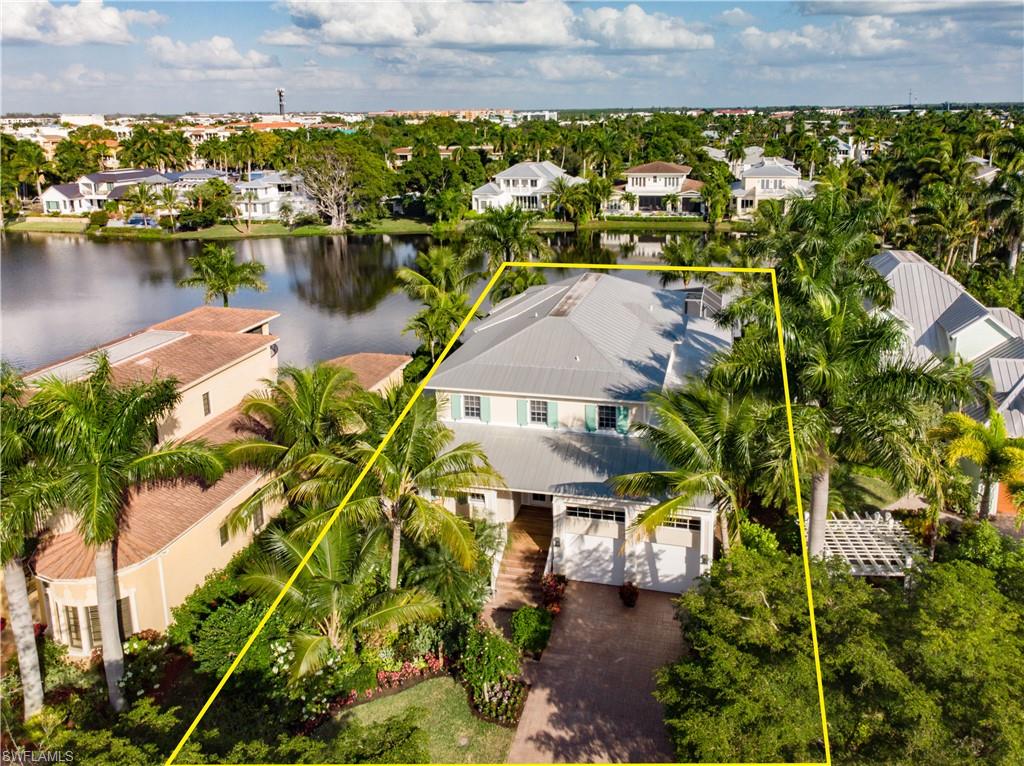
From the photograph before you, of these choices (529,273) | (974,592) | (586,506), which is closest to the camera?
(974,592)

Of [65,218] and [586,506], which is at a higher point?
[65,218]

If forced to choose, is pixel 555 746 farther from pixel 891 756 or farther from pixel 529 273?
pixel 529 273

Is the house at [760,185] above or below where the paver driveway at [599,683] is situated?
above

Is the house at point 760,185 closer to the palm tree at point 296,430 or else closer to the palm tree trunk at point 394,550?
the palm tree at point 296,430

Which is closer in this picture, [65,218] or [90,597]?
[90,597]

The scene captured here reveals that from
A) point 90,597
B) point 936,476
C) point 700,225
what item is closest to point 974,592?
point 936,476

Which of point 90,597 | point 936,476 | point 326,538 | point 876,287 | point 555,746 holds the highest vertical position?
point 876,287

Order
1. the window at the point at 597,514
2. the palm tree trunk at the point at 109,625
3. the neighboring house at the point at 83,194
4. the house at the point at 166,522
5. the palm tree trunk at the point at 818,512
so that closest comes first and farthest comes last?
the palm tree trunk at the point at 109,625
the palm tree trunk at the point at 818,512
the house at the point at 166,522
the window at the point at 597,514
the neighboring house at the point at 83,194

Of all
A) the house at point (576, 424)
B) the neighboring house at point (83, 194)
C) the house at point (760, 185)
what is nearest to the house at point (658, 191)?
the house at point (760, 185)
